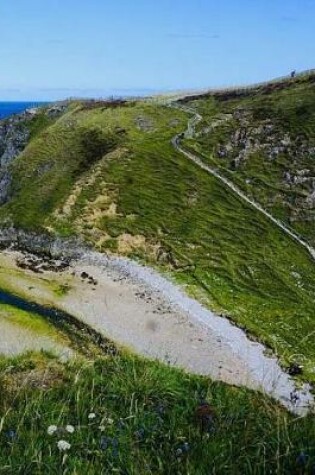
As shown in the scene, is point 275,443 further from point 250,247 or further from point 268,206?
point 268,206

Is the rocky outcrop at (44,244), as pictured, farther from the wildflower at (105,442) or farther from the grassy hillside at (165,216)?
the wildflower at (105,442)

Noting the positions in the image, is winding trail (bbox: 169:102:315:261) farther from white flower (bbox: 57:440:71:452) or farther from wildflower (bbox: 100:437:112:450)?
white flower (bbox: 57:440:71:452)

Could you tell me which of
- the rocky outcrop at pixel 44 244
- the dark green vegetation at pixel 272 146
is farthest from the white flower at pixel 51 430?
the dark green vegetation at pixel 272 146

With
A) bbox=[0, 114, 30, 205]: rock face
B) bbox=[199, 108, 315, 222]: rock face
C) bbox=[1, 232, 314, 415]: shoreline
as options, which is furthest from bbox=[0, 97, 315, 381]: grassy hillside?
bbox=[0, 114, 30, 205]: rock face

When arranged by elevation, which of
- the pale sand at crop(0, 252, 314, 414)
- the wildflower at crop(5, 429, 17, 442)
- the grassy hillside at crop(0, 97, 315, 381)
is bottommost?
the pale sand at crop(0, 252, 314, 414)

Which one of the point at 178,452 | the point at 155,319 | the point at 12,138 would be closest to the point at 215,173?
the point at 155,319

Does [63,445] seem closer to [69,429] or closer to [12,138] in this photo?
[69,429]
